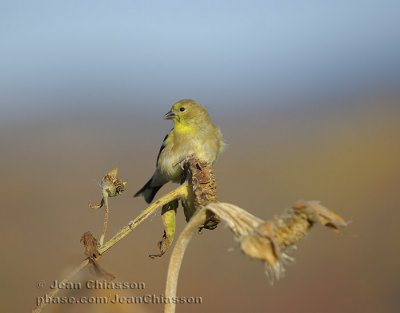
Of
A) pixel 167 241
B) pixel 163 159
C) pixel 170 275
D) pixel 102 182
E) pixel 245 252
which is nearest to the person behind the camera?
pixel 245 252

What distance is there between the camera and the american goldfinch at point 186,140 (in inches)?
160

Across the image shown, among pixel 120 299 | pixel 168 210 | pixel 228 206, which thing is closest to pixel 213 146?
pixel 168 210

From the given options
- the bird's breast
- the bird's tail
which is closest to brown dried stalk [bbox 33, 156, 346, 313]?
the bird's breast

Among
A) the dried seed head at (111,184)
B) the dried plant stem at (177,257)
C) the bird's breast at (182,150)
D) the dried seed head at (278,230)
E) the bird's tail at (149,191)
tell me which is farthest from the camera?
the bird's tail at (149,191)

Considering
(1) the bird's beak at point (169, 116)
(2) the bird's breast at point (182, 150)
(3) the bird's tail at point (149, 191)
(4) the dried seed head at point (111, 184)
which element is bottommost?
(4) the dried seed head at point (111, 184)

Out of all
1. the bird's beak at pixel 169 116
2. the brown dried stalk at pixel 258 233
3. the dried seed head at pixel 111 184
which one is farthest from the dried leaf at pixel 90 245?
the bird's beak at pixel 169 116

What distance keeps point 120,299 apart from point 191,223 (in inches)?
13.2

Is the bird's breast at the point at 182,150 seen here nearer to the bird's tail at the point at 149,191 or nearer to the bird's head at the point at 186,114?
the bird's head at the point at 186,114

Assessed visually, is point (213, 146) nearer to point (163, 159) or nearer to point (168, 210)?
point (163, 159)

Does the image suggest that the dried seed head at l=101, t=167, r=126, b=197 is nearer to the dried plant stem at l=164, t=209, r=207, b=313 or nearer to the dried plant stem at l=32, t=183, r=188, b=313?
the dried plant stem at l=32, t=183, r=188, b=313

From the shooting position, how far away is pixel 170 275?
133 cm

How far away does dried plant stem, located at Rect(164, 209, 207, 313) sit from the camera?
4.25 ft

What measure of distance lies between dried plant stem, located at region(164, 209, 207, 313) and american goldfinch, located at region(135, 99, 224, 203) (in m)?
2.49

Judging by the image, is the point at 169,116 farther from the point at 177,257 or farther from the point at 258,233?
the point at 258,233
